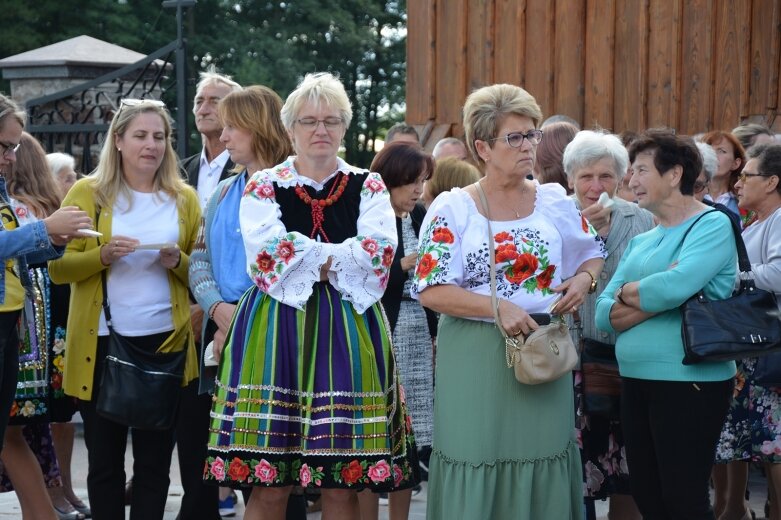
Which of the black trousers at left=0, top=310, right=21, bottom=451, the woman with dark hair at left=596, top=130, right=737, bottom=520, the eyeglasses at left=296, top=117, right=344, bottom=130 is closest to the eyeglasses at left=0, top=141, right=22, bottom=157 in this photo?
the black trousers at left=0, top=310, right=21, bottom=451

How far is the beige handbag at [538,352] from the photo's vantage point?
403 cm

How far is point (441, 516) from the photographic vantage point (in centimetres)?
427

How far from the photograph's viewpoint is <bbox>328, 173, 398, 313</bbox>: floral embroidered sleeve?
166 inches

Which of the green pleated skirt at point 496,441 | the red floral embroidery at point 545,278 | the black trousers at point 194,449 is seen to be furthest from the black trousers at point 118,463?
the red floral embroidery at point 545,278

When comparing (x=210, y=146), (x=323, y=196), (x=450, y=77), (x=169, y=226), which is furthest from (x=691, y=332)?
(x=450, y=77)

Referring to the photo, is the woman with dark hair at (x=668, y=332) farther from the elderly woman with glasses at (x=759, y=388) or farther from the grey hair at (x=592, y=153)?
the elderly woman with glasses at (x=759, y=388)

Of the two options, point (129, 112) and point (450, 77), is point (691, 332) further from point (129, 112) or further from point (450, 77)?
point (450, 77)

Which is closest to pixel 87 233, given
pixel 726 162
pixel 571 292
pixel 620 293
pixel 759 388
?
pixel 571 292

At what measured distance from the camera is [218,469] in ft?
13.7

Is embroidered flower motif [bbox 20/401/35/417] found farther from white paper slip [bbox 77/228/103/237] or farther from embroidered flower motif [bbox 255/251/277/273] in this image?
embroidered flower motif [bbox 255/251/277/273]

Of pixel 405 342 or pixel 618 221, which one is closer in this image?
pixel 618 221

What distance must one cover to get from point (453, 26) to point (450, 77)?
1.57 feet

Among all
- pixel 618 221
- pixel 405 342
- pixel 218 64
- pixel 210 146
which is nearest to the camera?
pixel 618 221

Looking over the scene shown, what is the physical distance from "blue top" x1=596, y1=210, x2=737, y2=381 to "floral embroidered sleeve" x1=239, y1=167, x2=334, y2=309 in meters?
1.24
